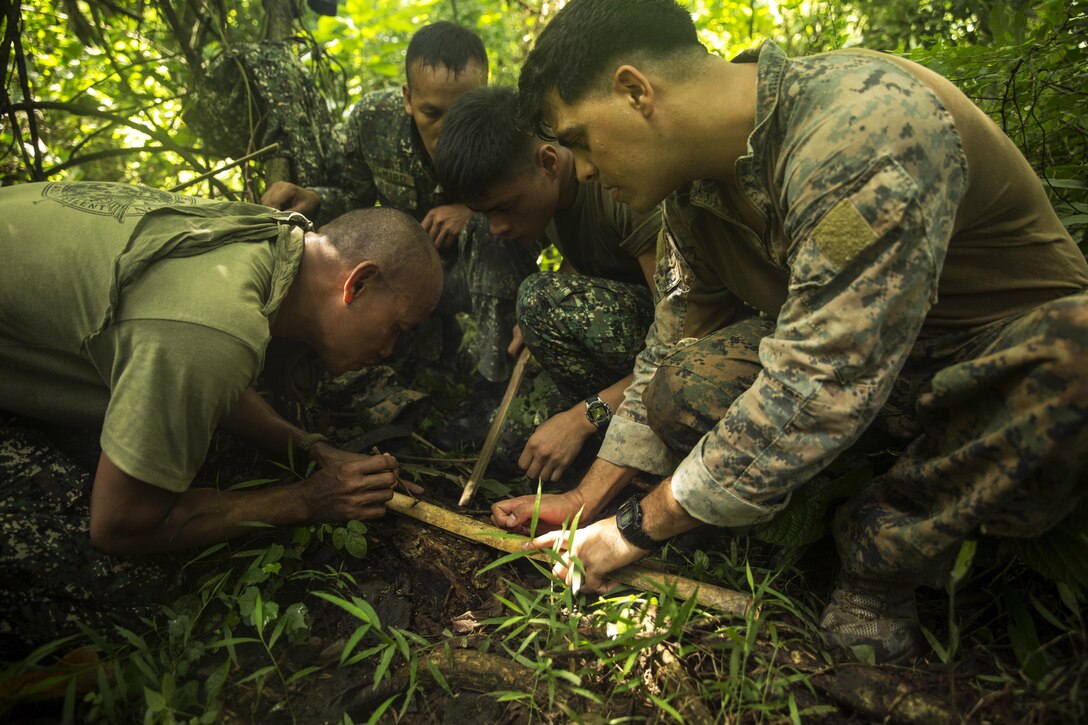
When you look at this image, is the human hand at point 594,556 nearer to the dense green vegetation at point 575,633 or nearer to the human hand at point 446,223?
the dense green vegetation at point 575,633

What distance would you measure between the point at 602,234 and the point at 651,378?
94 cm

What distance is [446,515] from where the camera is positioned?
2.54 meters

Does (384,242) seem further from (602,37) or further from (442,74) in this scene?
(442,74)

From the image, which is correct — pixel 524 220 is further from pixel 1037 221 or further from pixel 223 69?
pixel 223 69

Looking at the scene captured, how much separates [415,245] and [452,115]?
2.92ft

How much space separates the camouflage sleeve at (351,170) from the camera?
410cm

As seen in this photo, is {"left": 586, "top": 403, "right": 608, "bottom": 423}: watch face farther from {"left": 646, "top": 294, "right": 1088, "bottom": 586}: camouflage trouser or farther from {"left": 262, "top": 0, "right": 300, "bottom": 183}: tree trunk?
{"left": 262, "top": 0, "right": 300, "bottom": 183}: tree trunk

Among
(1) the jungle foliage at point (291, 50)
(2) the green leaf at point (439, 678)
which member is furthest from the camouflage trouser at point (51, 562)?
(1) the jungle foliage at point (291, 50)

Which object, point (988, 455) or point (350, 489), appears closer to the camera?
point (988, 455)

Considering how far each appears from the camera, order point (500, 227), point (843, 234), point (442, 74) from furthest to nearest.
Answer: point (442, 74), point (500, 227), point (843, 234)

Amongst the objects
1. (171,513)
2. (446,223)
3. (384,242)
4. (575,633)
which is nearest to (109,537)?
(171,513)

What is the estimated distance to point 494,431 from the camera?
10.0ft

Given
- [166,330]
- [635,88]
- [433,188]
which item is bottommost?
[433,188]

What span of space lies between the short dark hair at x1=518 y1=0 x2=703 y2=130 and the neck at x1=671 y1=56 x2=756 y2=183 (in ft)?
0.34
